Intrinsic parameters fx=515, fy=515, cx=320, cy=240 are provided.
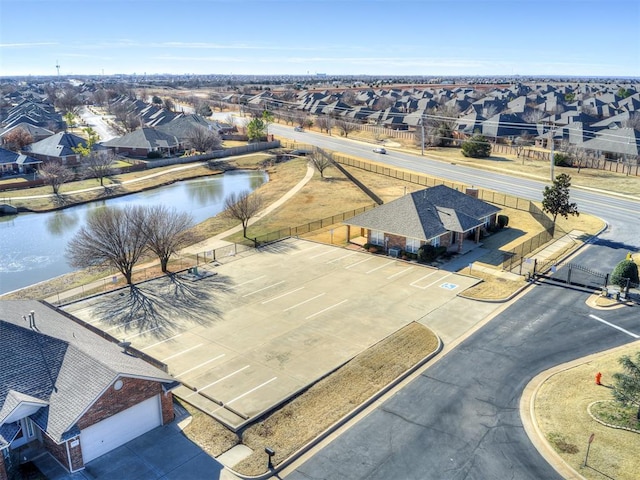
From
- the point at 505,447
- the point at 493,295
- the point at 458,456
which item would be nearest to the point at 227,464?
the point at 458,456

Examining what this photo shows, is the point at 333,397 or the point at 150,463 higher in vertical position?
the point at 333,397

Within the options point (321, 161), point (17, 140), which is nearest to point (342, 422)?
point (321, 161)

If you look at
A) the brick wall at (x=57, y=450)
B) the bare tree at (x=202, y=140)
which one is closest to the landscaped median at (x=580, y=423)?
the brick wall at (x=57, y=450)

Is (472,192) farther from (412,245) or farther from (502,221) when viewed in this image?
(412,245)

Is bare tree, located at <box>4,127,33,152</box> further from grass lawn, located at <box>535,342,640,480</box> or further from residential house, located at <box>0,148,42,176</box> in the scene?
grass lawn, located at <box>535,342,640,480</box>

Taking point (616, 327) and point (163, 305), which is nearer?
point (616, 327)

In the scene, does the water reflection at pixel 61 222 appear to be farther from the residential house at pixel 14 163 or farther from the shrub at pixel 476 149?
the shrub at pixel 476 149

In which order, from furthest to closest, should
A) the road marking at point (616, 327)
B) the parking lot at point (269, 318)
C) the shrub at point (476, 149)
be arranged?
the shrub at point (476, 149), the road marking at point (616, 327), the parking lot at point (269, 318)

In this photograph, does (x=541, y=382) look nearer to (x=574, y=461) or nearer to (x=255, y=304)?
(x=574, y=461)
